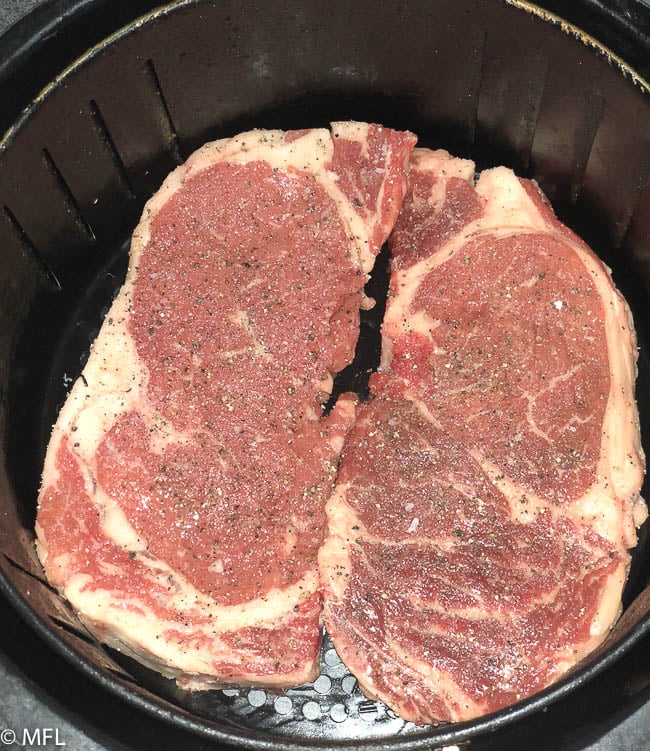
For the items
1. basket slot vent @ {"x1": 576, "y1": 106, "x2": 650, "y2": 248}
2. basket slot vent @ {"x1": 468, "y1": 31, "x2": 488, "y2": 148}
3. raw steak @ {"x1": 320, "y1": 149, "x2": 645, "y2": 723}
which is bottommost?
raw steak @ {"x1": 320, "y1": 149, "x2": 645, "y2": 723}

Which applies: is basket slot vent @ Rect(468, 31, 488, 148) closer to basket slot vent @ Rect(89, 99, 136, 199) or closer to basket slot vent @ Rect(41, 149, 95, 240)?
basket slot vent @ Rect(89, 99, 136, 199)

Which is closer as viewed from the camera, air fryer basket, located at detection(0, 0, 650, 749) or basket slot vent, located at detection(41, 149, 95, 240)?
air fryer basket, located at detection(0, 0, 650, 749)

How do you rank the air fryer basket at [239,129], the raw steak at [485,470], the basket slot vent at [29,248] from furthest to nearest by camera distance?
1. the basket slot vent at [29,248]
2. the air fryer basket at [239,129]
3. the raw steak at [485,470]

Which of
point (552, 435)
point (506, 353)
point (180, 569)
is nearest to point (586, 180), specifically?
point (506, 353)

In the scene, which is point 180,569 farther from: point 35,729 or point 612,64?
point 612,64

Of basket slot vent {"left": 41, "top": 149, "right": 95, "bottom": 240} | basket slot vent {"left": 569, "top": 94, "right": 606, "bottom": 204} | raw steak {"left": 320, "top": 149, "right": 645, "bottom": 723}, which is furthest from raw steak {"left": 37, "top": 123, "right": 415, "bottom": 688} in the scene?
basket slot vent {"left": 569, "top": 94, "right": 606, "bottom": 204}

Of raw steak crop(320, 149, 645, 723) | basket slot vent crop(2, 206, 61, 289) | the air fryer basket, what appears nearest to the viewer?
raw steak crop(320, 149, 645, 723)

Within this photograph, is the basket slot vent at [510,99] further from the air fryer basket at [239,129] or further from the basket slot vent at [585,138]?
the basket slot vent at [585,138]

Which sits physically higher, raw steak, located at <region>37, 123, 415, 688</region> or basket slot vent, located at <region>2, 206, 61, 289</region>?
basket slot vent, located at <region>2, 206, 61, 289</region>

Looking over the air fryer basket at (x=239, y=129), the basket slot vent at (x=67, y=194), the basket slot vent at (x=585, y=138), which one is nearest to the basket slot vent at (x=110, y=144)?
the air fryer basket at (x=239, y=129)
